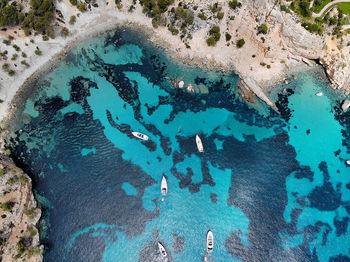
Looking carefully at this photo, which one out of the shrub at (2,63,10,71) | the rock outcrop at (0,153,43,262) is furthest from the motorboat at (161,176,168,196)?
the shrub at (2,63,10,71)

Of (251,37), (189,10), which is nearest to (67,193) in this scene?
(189,10)

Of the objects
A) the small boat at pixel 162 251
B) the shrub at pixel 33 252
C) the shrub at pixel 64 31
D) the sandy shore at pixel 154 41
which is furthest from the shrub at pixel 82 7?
the small boat at pixel 162 251

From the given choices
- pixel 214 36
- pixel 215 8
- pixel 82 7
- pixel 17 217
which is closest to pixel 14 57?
pixel 82 7

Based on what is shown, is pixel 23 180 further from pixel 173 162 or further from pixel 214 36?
pixel 214 36

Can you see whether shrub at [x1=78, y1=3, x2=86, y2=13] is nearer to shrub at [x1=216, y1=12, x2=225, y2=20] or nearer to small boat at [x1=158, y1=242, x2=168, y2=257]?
shrub at [x1=216, y1=12, x2=225, y2=20]

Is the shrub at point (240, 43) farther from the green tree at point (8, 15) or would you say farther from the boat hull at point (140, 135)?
the green tree at point (8, 15)

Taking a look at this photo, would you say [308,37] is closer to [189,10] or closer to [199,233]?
[189,10]
